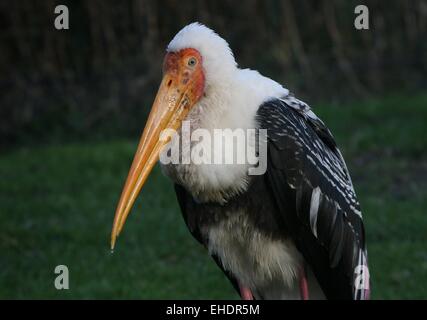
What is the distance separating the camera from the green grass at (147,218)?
701cm

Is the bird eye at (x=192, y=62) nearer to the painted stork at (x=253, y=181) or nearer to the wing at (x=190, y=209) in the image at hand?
the painted stork at (x=253, y=181)

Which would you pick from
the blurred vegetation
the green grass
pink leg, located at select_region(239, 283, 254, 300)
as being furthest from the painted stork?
the blurred vegetation

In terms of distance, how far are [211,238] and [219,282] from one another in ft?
6.08

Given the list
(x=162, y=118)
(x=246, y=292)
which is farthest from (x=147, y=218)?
(x=162, y=118)

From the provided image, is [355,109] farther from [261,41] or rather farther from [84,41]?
[84,41]

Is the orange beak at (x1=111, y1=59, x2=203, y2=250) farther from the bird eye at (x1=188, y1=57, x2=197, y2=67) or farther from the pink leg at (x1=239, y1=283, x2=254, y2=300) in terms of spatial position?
the pink leg at (x1=239, y1=283, x2=254, y2=300)

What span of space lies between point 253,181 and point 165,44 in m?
7.35

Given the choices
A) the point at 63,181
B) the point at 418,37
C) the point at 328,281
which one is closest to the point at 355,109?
the point at 418,37

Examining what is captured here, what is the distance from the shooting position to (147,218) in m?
8.46

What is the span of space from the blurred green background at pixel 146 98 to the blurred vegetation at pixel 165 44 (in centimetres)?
1

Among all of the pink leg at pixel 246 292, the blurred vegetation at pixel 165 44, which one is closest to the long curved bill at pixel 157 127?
the pink leg at pixel 246 292

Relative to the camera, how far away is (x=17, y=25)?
1213 centimetres

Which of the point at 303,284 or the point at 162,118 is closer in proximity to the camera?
the point at 162,118

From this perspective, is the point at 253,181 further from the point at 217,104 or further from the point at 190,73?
the point at 190,73
